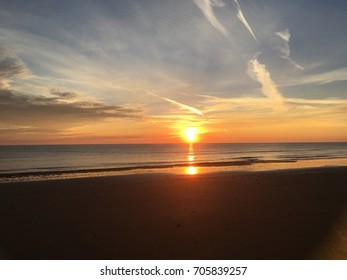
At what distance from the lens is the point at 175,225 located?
10359 mm

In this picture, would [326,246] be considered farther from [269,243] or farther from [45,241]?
[45,241]

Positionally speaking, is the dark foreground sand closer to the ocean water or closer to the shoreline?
the shoreline

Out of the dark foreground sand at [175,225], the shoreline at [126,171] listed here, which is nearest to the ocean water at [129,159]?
the shoreline at [126,171]

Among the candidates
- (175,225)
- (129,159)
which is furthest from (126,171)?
(129,159)

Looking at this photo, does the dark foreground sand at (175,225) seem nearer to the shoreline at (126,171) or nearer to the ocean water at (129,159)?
the shoreline at (126,171)

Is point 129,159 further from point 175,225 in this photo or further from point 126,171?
point 175,225

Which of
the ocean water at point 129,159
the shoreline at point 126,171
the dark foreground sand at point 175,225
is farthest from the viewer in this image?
the ocean water at point 129,159

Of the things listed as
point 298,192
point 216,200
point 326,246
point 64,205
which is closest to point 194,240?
point 326,246

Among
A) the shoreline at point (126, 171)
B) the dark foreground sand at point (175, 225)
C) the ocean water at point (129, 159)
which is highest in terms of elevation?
the dark foreground sand at point (175, 225)

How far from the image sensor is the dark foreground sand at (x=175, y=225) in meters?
7.96

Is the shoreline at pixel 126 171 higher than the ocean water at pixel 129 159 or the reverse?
higher

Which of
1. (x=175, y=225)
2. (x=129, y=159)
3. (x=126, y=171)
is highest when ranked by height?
(x=175, y=225)

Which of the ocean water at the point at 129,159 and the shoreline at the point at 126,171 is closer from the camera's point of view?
the shoreline at the point at 126,171

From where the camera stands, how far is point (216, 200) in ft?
48.5
